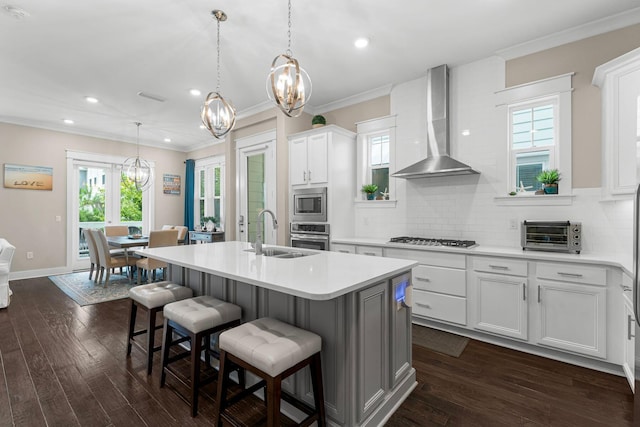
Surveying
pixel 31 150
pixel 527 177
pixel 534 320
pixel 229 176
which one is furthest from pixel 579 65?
pixel 31 150

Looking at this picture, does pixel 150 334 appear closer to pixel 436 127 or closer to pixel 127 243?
pixel 127 243

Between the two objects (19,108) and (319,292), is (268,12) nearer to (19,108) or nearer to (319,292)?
(319,292)

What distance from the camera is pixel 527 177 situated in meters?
3.29

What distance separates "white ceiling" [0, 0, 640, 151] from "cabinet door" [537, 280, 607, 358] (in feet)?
8.08

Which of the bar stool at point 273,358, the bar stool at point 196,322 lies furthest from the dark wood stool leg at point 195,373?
the bar stool at point 273,358

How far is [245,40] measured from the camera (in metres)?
3.12

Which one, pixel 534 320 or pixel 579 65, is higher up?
pixel 579 65

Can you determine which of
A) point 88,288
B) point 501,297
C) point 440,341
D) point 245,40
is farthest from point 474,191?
point 88,288

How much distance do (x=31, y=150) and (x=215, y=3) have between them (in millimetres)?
5748

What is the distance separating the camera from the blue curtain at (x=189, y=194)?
313 inches

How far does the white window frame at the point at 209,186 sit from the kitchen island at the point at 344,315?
524cm

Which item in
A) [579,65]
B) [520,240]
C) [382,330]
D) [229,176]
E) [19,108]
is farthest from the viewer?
[229,176]

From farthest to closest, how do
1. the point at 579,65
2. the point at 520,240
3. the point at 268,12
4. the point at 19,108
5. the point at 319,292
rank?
the point at 19,108
the point at 520,240
the point at 579,65
the point at 268,12
the point at 319,292

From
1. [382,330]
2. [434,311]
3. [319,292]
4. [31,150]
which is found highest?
[31,150]
